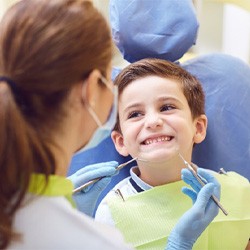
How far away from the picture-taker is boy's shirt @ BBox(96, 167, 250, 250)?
1.37 metres

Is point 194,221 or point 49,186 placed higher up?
point 49,186

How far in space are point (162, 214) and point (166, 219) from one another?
19 millimetres

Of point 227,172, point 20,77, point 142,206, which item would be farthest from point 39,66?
point 227,172

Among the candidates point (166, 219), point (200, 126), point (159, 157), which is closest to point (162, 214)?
point (166, 219)

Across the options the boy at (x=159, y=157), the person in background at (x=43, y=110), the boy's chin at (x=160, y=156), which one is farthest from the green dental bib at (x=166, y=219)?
the person in background at (x=43, y=110)

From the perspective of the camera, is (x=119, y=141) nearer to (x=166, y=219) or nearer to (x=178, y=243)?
(x=166, y=219)

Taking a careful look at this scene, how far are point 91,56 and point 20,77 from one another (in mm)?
132

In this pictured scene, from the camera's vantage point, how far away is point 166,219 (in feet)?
4.58

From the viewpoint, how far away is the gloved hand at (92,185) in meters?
1.36

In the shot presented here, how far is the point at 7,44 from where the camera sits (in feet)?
2.81

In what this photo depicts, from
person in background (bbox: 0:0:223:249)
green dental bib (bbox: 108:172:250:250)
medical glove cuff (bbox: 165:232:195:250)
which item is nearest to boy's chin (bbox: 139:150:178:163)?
green dental bib (bbox: 108:172:250:250)

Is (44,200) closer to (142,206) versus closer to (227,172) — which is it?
(142,206)

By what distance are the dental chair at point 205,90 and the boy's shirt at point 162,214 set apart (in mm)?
155

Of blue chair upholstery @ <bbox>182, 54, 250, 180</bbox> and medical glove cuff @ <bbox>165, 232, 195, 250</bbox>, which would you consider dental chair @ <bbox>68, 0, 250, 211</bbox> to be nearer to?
blue chair upholstery @ <bbox>182, 54, 250, 180</bbox>
